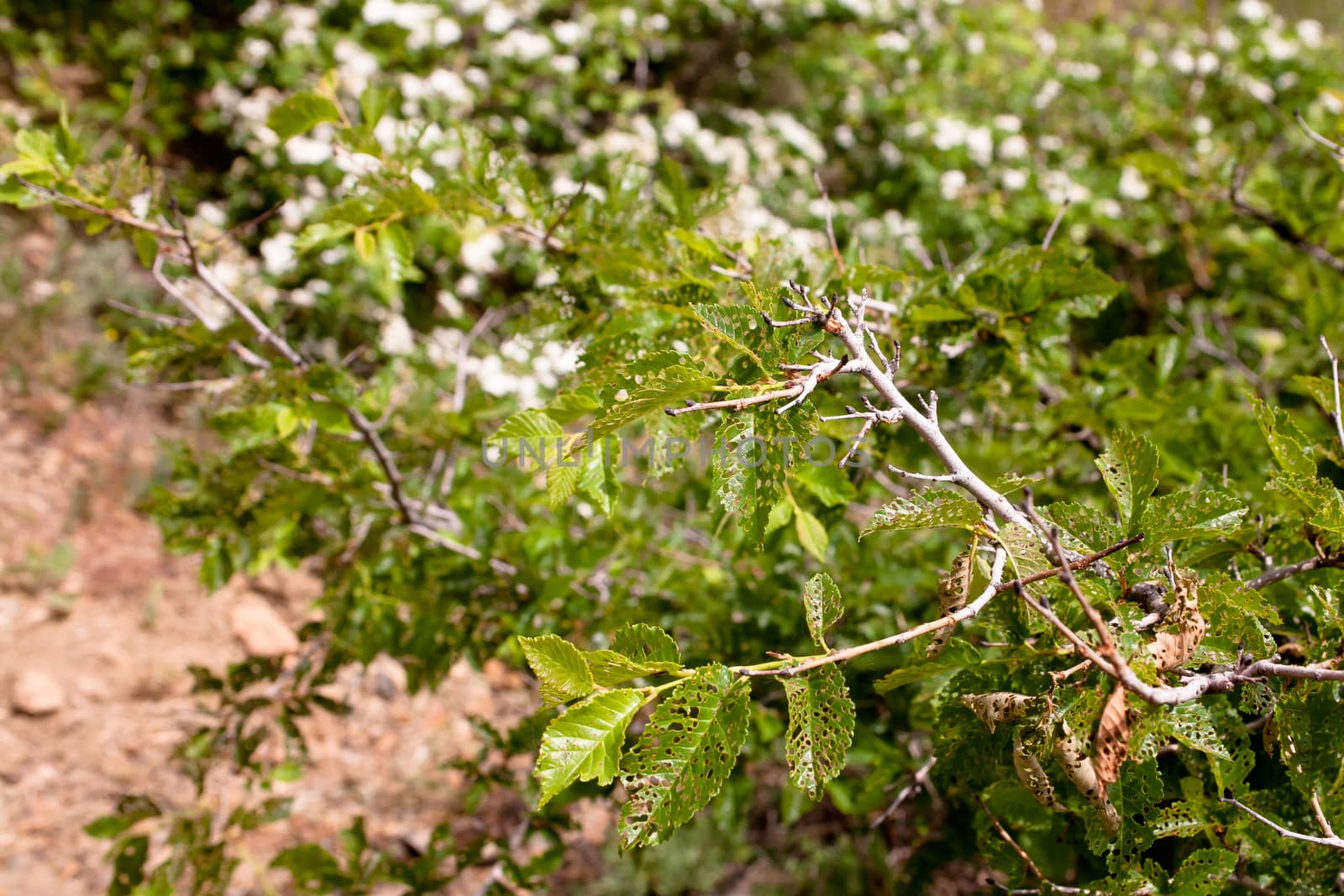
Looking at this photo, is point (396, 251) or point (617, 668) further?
point (396, 251)

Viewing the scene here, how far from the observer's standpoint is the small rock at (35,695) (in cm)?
269

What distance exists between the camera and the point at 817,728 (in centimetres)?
64

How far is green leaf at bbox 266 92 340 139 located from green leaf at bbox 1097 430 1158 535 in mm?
955

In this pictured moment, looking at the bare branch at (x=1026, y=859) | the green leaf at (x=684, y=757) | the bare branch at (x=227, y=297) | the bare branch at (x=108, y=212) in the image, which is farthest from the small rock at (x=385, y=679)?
the green leaf at (x=684, y=757)

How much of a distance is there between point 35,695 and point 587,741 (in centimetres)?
286

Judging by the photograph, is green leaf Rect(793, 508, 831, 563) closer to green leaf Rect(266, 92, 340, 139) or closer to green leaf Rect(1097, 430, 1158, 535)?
green leaf Rect(1097, 430, 1158, 535)

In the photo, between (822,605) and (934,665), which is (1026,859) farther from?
(822,605)

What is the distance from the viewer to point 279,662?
160cm

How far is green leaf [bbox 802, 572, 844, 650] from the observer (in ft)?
2.22

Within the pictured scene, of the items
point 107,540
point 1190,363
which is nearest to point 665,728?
point 1190,363

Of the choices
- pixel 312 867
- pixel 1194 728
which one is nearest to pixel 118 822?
pixel 312 867

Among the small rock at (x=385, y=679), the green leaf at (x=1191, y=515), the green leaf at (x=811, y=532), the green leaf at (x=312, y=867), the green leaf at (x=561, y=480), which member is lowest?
the small rock at (x=385, y=679)

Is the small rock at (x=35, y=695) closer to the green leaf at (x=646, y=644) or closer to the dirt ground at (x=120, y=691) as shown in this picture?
the dirt ground at (x=120, y=691)

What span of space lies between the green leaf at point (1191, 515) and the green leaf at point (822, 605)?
10.6 inches
